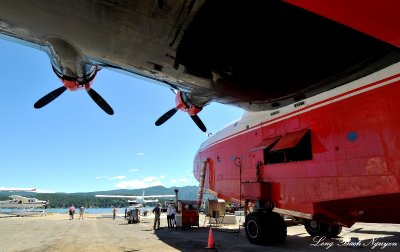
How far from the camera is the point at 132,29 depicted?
20.5 feet

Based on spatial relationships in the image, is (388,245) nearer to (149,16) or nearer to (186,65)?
(186,65)

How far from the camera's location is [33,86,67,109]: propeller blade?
10.9 meters

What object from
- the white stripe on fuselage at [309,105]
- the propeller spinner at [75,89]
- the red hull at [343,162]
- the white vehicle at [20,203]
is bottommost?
the white vehicle at [20,203]

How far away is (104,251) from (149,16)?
7827mm

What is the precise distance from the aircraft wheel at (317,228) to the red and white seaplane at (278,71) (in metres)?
3.22

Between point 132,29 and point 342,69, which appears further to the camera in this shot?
point 342,69

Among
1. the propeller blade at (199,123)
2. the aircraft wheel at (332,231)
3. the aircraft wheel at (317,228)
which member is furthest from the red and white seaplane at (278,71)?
A: the aircraft wheel at (332,231)

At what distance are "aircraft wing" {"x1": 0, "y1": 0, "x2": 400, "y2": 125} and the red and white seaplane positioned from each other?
3 cm

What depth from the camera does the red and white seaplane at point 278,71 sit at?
5.63m

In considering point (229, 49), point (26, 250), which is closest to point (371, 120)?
point (229, 49)

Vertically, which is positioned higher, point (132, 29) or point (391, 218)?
point (132, 29)

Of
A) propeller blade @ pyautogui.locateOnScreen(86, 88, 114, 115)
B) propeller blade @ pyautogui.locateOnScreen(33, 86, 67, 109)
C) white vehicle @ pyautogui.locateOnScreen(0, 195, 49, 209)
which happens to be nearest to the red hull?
propeller blade @ pyautogui.locateOnScreen(86, 88, 114, 115)

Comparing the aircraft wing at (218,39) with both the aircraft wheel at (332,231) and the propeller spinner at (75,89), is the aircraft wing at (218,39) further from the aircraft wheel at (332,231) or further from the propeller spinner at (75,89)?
the aircraft wheel at (332,231)

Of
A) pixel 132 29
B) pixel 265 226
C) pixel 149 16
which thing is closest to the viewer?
pixel 149 16
